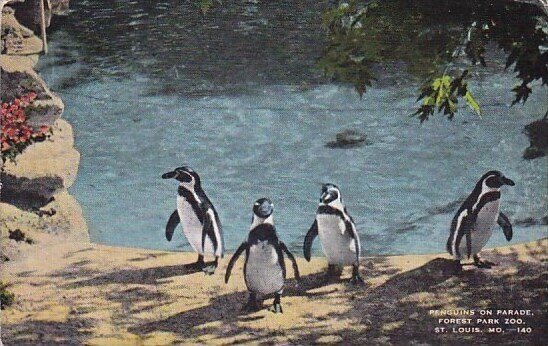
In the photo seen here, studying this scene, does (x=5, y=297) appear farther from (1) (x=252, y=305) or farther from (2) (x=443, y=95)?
(2) (x=443, y=95)

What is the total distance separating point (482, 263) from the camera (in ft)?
4.69

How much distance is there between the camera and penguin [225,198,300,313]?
140cm

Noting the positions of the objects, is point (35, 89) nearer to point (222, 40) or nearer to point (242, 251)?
point (222, 40)

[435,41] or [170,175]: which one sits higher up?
[435,41]

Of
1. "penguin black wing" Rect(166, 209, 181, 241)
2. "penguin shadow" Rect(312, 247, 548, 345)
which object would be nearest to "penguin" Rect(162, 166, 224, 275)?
"penguin black wing" Rect(166, 209, 181, 241)

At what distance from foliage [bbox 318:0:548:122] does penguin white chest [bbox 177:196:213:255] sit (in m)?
0.38

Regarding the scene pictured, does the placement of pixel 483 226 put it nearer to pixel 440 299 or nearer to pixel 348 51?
pixel 440 299

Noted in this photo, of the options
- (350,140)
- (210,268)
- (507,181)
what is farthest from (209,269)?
(507,181)

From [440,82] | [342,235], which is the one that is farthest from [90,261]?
[440,82]

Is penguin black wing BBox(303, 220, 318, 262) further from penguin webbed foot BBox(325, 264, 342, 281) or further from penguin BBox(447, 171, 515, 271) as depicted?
penguin BBox(447, 171, 515, 271)

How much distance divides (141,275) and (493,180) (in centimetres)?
71

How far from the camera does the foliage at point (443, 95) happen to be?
1.42m

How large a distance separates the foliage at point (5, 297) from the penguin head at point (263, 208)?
1.59ft

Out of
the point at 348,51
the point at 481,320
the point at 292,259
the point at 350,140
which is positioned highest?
the point at 348,51
